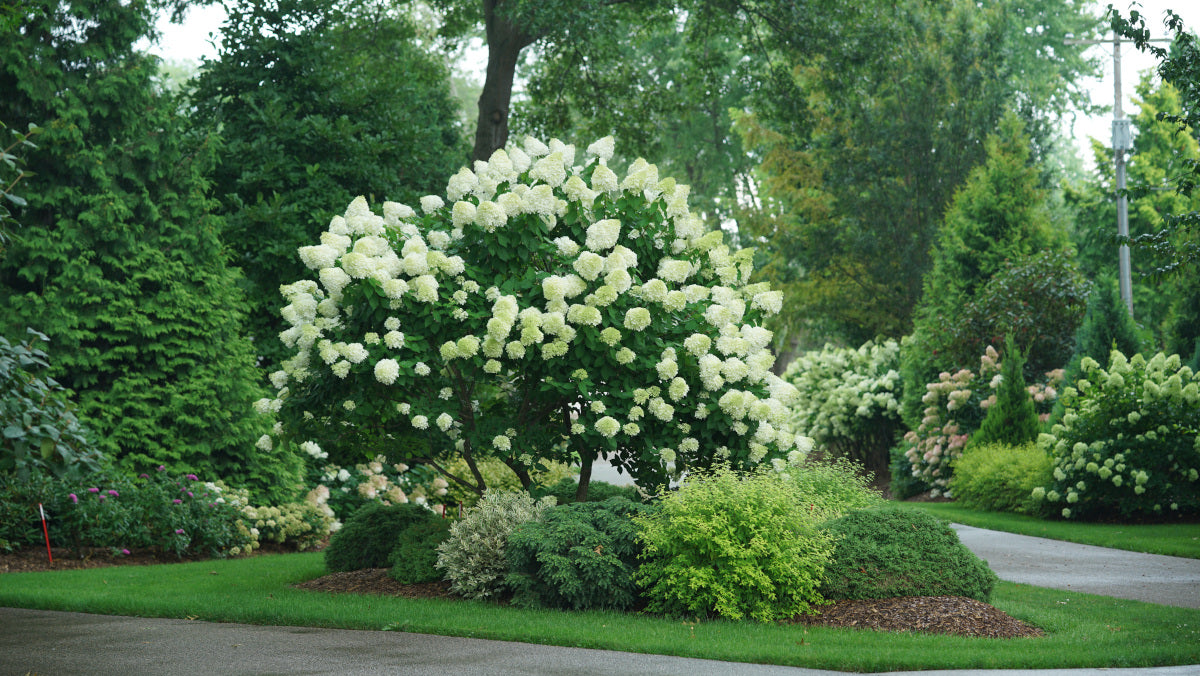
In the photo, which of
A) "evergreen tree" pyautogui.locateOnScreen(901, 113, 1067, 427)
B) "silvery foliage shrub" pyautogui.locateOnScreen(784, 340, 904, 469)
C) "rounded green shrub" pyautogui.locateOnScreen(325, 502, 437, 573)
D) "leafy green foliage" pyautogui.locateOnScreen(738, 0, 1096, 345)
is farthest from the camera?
"leafy green foliage" pyautogui.locateOnScreen(738, 0, 1096, 345)

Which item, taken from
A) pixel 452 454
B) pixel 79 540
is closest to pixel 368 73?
pixel 452 454

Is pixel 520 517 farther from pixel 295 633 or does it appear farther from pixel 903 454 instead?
pixel 903 454

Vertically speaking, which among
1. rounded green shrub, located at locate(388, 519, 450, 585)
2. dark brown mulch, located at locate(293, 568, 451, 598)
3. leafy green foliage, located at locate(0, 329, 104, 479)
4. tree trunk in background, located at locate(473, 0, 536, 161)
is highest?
tree trunk in background, located at locate(473, 0, 536, 161)

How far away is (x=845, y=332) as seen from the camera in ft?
84.4

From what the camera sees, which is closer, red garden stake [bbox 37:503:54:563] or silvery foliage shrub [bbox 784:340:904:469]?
red garden stake [bbox 37:503:54:563]

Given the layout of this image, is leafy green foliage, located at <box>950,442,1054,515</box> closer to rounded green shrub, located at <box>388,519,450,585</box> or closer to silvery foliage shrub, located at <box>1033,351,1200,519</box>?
silvery foliage shrub, located at <box>1033,351,1200,519</box>

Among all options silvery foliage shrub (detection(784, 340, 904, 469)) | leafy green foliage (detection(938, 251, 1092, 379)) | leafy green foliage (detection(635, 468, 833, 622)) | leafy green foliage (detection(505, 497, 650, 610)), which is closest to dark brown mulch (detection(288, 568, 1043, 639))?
leafy green foliage (detection(635, 468, 833, 622))

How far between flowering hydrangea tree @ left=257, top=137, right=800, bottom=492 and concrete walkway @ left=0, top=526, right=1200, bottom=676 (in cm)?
185

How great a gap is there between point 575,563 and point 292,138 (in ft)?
32.7

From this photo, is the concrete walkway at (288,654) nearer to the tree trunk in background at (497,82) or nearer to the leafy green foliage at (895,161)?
the tree trunk in background at (497,82)

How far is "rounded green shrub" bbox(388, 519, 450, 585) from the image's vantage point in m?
8.30

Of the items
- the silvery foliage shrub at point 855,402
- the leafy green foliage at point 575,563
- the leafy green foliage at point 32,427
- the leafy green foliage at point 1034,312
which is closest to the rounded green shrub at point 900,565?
the leafy green foliage at point 575,563

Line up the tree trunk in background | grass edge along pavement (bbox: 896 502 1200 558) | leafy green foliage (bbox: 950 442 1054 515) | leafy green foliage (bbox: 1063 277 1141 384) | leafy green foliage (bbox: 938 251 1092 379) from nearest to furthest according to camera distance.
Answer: grass edge along pavement (bbox: 896 502 1200 558) → leafy green foliage (bbox: 950 442 1054 515) → leafy green foliage (bbox: 1063 277 1141 384) → the tree trunk in background → leafy green foliage (bbox: 938 251 1092 379)

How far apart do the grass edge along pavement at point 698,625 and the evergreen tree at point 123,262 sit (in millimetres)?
3072
